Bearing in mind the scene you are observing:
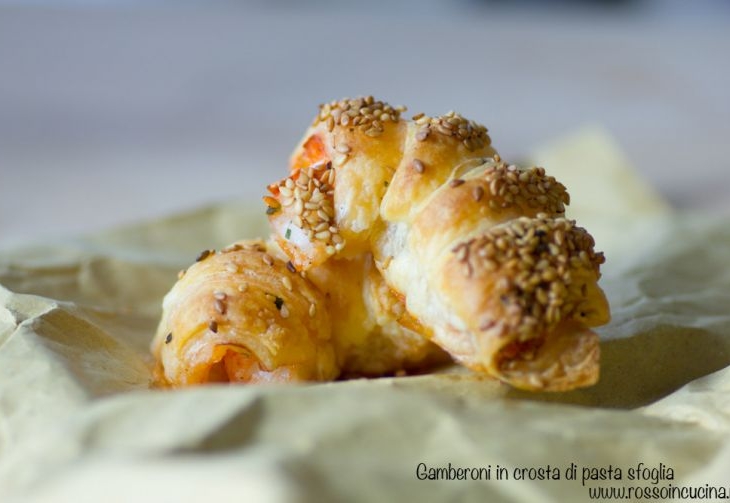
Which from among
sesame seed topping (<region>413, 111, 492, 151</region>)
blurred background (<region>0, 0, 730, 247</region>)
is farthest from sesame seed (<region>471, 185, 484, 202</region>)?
blurred background (<region>0, 0, 730, 247</region>)

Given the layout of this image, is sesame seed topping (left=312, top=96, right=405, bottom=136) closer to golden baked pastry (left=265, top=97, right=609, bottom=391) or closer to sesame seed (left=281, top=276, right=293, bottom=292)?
golden baked pastry (left=265, top=97, right=609, bottom=391)

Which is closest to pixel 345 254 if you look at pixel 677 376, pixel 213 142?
pixel 677 376

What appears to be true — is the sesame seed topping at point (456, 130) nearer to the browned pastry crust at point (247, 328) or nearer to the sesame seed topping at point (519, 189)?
the sesame seed topping at point (519, 189)

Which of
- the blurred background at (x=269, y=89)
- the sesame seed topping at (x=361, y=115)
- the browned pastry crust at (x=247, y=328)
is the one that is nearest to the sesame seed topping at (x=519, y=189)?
the sesame seed topping at (x=361, y=115)

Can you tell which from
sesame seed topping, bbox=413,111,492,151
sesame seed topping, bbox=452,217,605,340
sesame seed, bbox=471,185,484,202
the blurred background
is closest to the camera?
sesame seed topping, bbox=452,217,605,340

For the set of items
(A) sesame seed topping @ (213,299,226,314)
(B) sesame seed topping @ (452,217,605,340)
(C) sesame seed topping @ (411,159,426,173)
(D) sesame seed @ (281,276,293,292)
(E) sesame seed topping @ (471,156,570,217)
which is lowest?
(A) sesame seed topping @ (213,299,226,314)

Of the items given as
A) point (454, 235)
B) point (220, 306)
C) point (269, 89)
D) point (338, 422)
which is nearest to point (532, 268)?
point (454, 235)

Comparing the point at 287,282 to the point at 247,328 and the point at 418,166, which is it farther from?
the point at 418,166
